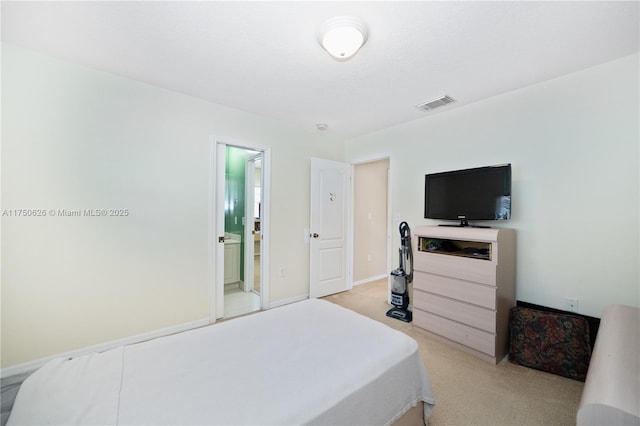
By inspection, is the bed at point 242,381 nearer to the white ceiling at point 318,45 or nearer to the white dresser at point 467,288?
the white dresser at point 467,288

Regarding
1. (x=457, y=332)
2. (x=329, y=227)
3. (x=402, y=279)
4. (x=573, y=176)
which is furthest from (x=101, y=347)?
(x=573, y=176)

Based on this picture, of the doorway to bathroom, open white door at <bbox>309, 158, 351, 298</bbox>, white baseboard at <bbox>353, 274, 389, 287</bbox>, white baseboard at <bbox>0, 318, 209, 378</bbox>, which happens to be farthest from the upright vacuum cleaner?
white baseboard at <bbox>0, 318, 209, 378</bbox>

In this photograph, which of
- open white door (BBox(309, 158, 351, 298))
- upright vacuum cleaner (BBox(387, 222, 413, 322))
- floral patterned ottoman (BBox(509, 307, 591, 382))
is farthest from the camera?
open white door (BBox(309, 158, 351, 298))

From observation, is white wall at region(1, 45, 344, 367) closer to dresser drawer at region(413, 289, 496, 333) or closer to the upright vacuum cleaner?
the upright vacuum cleaner

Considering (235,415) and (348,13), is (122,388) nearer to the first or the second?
(235,415)

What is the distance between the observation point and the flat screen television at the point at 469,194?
92.7 inches

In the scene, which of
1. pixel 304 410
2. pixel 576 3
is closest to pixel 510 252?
pixel 576 3

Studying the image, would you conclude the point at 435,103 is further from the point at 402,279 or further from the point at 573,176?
the point at 402,279

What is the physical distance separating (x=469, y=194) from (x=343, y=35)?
195 cm

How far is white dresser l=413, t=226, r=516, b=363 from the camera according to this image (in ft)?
7.09

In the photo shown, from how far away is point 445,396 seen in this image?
1778 mm

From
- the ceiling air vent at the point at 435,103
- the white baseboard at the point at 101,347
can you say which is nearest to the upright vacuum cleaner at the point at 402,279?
the ceiling air vent at the point at 435,103

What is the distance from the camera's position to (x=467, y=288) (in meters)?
2.30

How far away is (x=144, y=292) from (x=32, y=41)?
7.20ft
